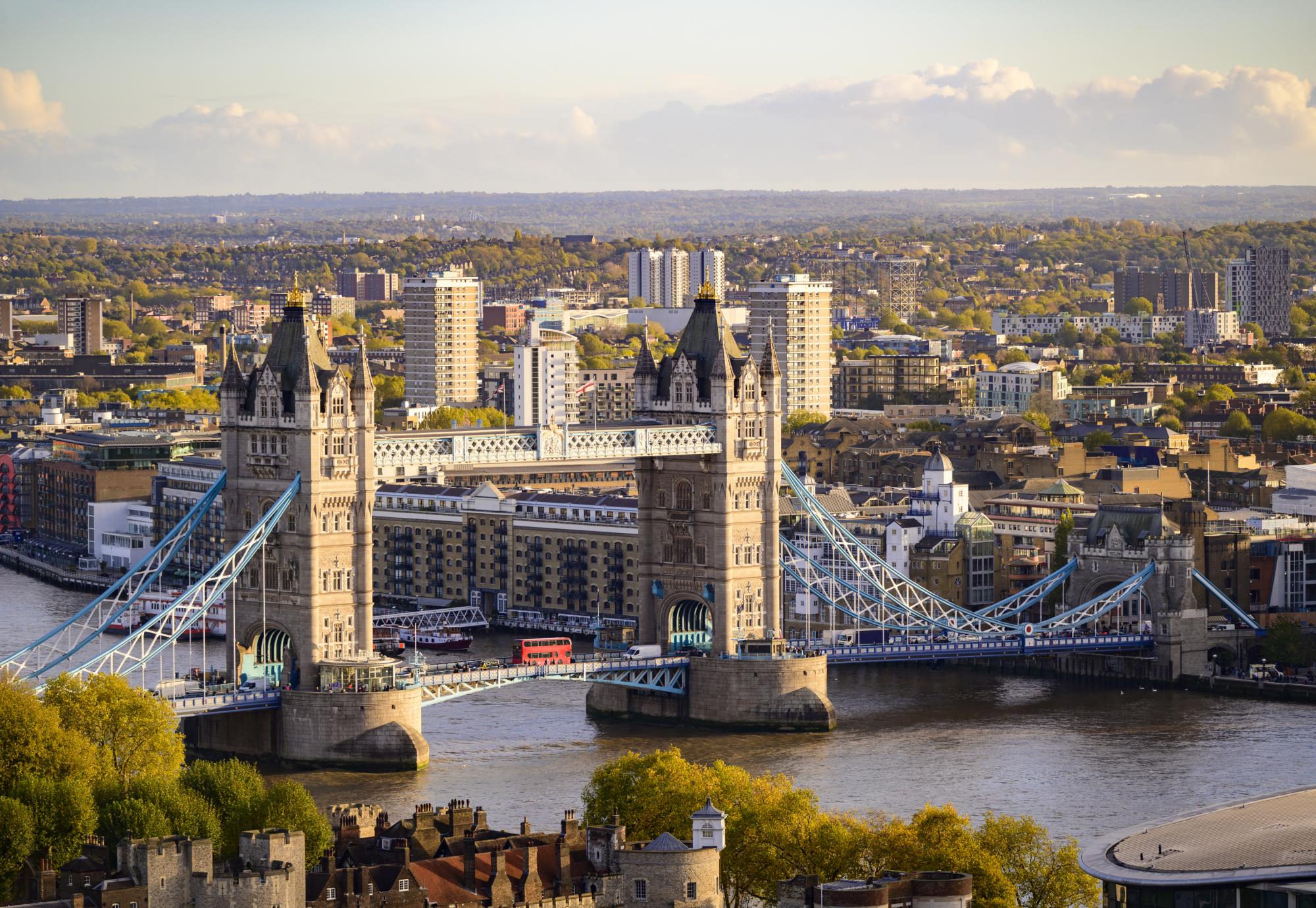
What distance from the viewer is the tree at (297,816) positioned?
5141cm

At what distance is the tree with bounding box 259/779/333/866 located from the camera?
169ft

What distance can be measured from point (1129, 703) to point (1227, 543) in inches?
451

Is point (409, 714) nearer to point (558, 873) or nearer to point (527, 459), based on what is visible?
point (527, 459)

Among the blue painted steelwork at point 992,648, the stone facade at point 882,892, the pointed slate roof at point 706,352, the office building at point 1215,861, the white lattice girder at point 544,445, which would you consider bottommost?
the blue painted steelwork at point 992,648

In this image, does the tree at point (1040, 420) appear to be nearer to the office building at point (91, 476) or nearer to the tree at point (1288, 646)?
the office building at point (91, 476)

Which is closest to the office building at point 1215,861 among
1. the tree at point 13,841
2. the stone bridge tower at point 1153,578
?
the tree at point 13,841

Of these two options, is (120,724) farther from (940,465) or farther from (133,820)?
(940,465)

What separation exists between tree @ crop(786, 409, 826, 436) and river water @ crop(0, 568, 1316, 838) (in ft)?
184

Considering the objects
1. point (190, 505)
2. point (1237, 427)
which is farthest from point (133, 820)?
point (1237, 427)

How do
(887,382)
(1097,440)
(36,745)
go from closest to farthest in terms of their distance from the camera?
(36,745) → (1097,440) → (887,382)

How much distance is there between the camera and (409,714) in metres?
71.4

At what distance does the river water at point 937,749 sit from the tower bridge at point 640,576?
1.17 meters

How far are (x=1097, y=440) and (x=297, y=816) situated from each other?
88110 mm

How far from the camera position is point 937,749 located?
72.9 meters
